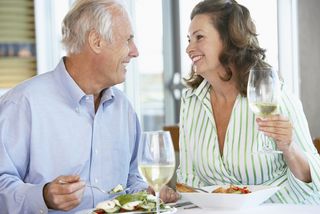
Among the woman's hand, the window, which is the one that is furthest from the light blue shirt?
the window

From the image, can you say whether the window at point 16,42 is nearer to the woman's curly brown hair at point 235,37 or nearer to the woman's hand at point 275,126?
the woman's curly brown hair at point 235,37

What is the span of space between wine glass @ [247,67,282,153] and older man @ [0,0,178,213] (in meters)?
0.39

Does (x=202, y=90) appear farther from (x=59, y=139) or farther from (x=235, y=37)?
(x=59, y=139)

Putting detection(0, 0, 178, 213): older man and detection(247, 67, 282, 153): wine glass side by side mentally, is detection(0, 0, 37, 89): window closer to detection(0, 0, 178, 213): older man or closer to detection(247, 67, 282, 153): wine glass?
detection(0, 0, 178, 213): older man

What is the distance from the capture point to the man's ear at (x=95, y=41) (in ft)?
8.18

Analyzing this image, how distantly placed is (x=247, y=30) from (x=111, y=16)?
525 mm

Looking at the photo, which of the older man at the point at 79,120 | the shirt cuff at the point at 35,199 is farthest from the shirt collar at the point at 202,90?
the shirt cuff at the point at 35,199

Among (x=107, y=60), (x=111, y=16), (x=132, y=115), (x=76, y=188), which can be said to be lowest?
(x=76, y=188)

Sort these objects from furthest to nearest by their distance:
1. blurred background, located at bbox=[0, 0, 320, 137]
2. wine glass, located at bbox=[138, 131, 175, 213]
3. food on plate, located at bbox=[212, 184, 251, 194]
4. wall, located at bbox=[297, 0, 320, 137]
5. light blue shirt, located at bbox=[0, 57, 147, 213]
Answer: blurred background, located at bbox=[0, 0, 320, 137], wall, located at bbox=[297, 0, 320, 137], light blue shirt, located at bbox=[0, 57, 147, 213], food on plate, located at bbox=[212, 184, 251, 194], wine glass, located at bbox=[138, 131, 175, 213]

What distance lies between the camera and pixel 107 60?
250 cm

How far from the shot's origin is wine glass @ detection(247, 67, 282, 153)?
2.01 m

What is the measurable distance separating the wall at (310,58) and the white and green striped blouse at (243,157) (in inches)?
67.7

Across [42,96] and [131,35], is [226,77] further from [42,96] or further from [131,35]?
[42,96]

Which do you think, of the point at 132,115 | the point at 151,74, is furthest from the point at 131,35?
the point at 151,74
